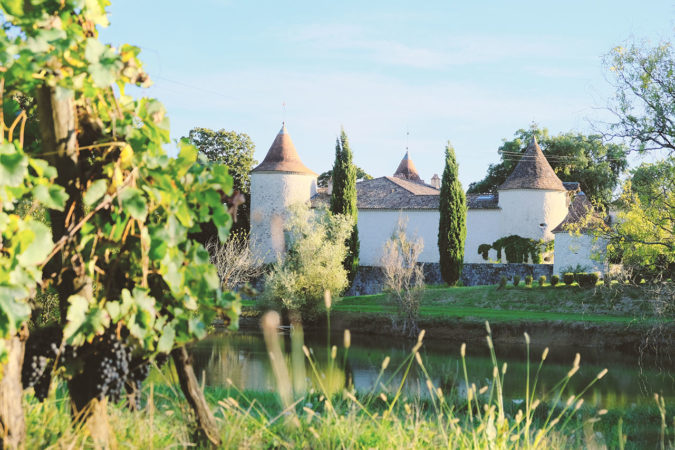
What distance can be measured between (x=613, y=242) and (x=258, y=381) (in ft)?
25.4

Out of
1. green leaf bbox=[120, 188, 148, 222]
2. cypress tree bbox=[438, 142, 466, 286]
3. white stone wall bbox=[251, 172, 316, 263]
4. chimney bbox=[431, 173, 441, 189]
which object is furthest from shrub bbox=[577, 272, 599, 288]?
chimney bbox=[431, 173, 441, 189]

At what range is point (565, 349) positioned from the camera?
18953 mm

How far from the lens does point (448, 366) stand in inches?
447

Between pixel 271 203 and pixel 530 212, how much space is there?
13338mm

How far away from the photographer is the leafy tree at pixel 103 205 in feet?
8.41

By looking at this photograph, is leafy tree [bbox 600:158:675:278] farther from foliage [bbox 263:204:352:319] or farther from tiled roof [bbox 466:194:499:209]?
tiled roof [bbox 466:194:499:209]

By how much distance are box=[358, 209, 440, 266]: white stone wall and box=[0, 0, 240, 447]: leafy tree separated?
3031 centimetres

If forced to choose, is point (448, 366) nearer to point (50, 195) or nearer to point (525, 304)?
point (50, 195)

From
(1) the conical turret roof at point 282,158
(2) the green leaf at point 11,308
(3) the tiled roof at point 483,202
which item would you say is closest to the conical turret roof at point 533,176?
(3) the tiled roof at point 483,202

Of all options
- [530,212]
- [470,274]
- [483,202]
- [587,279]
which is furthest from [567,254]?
[483,202]

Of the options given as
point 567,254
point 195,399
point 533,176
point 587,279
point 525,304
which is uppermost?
point 533,176

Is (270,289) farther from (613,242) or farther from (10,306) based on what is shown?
(10,306)

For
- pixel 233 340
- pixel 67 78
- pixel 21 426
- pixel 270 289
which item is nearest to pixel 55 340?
pixel 21 426

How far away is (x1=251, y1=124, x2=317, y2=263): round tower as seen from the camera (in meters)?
33.9
